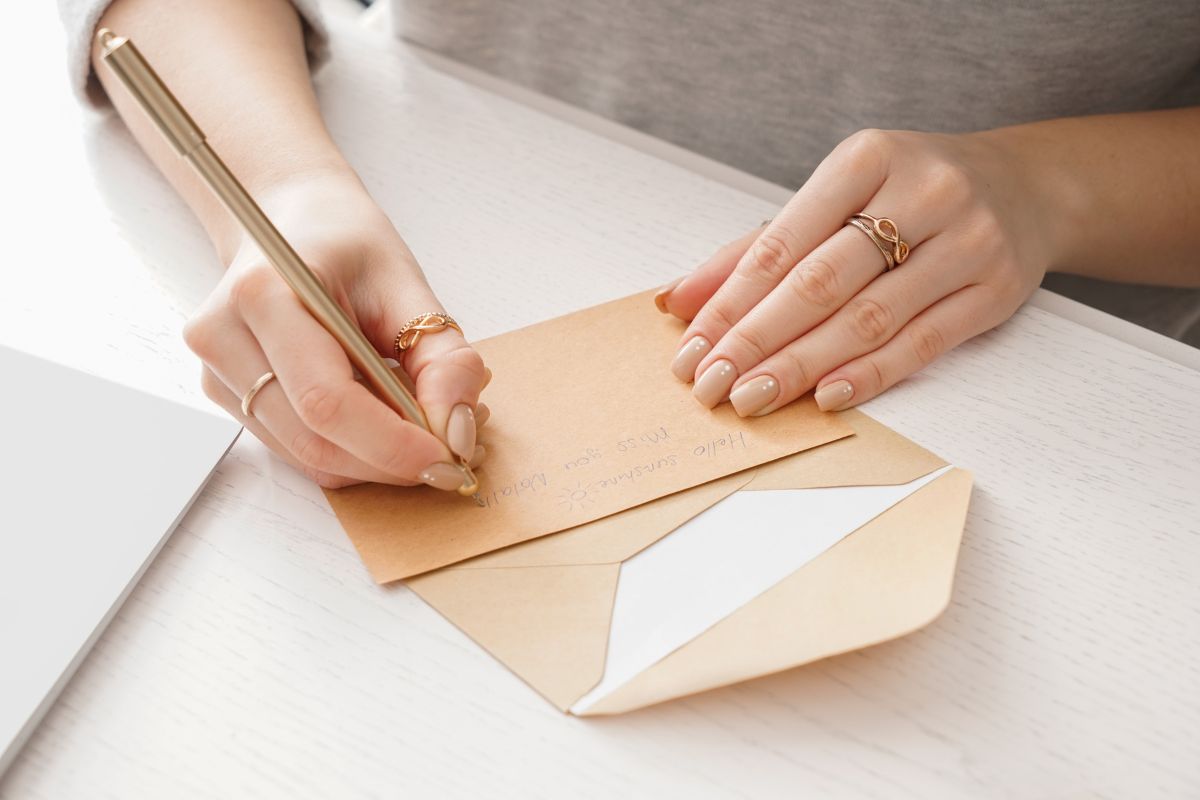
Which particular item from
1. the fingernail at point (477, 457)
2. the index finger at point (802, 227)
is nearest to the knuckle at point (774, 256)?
the index finger at point (802, 227)

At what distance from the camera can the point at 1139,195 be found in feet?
2.33

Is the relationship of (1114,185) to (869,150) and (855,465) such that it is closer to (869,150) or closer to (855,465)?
(869,150)

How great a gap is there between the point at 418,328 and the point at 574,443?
4.6 inches

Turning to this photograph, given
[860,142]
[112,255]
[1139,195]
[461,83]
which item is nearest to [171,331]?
[112,255]

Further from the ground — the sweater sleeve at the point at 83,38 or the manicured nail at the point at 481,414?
the sweater sleeve at the point at 83,38

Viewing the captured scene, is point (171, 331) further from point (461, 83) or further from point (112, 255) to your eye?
point (461, 83)

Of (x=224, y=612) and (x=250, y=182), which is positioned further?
(x=250, y=182)

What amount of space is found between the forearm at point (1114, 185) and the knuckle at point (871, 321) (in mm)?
191

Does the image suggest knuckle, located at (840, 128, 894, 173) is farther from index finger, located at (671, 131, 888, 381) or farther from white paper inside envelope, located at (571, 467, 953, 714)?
white paper inside envelope, located at (571, 467, 953, 714)

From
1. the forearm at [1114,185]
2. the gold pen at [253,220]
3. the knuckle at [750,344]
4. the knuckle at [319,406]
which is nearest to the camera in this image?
the gold pen at [253,220]

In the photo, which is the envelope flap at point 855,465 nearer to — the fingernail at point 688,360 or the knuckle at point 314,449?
the fingernail at point 688,360

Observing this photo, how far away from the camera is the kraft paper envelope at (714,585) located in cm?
42

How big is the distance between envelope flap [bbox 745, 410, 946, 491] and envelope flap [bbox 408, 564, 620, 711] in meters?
0.12

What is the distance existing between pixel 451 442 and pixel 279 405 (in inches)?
4.0
